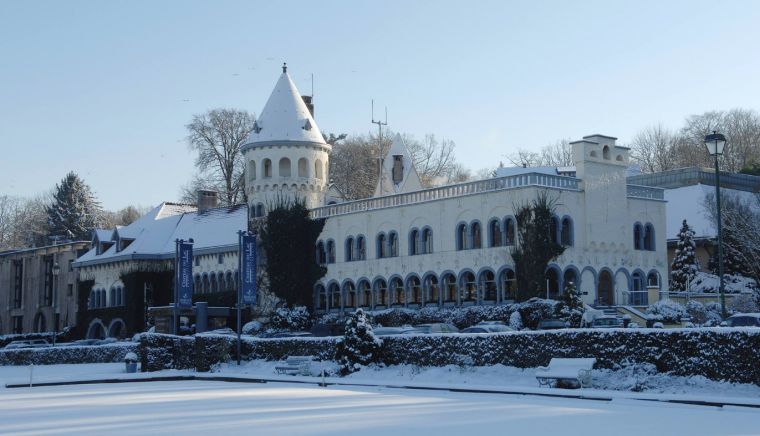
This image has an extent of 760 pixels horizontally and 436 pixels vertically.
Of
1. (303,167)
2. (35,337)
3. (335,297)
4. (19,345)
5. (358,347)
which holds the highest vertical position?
(303,167)

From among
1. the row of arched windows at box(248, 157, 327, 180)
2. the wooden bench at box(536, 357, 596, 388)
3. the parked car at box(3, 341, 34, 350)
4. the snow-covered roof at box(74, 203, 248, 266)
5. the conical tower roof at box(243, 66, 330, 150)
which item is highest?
the conical tower roof at box(243, 66, 330, 150)

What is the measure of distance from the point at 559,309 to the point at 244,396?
20416 mm

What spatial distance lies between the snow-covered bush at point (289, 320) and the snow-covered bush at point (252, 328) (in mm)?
534

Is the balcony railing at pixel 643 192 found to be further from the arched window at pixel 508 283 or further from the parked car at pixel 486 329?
the parked car at pixel 486 329

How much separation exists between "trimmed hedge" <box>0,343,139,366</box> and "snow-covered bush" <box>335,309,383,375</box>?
13.7 metres

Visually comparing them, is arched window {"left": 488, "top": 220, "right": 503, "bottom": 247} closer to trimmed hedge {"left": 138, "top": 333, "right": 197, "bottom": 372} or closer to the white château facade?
the white château facade

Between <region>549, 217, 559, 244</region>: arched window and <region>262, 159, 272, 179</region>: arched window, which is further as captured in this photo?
<region>262, 159, 272, 179</region>: arched window

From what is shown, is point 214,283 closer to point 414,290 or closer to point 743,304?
point 414,290

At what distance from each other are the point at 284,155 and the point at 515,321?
68.6ft

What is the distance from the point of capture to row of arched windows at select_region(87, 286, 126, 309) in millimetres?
60034

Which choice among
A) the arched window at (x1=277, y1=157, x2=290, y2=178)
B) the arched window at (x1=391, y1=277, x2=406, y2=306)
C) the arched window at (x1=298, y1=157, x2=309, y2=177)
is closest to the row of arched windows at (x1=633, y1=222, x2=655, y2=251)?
the arched window at (x1=391, y1=277, x2=406, y2=306)

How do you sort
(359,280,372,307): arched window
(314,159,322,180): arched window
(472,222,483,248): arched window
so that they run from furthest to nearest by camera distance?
(314,159,322,180): arched window → (359,280,372,307): arched window → (472,222,483,248): arched window

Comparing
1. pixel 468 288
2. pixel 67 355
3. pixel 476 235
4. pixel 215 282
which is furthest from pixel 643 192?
pixel 67 355

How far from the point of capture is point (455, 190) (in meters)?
45.6
